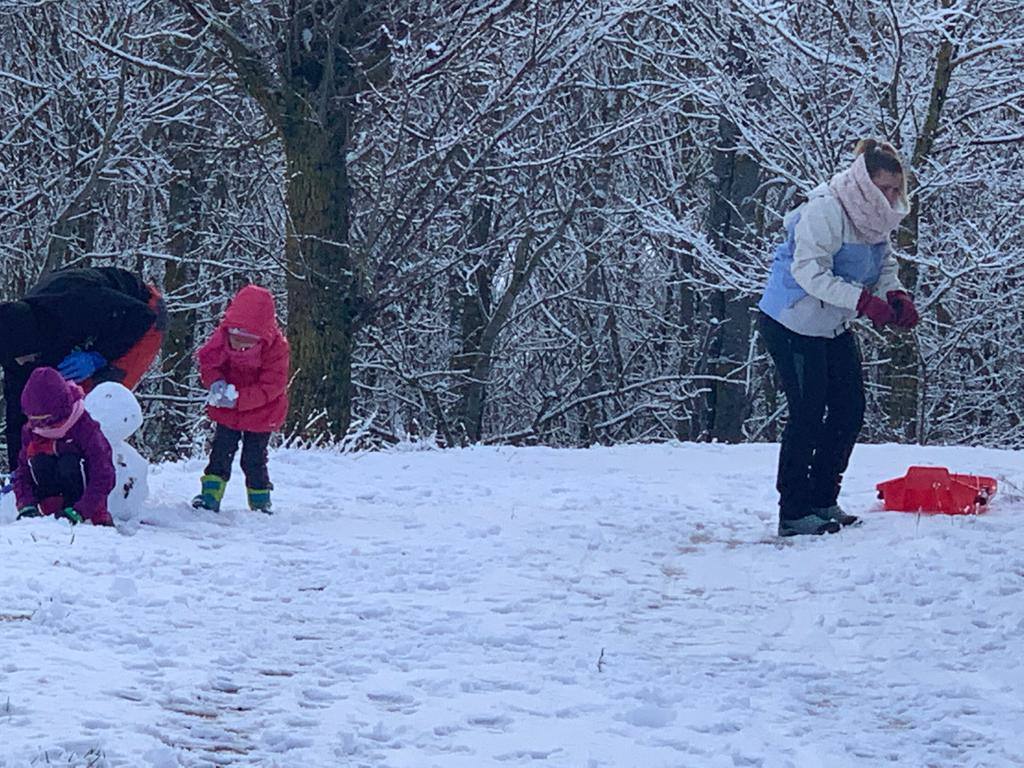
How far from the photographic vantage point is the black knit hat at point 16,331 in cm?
718

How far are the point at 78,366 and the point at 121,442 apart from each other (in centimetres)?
60

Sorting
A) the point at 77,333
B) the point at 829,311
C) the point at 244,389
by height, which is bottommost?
the point at 244,389

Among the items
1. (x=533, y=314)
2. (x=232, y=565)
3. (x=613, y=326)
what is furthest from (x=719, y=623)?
(x=533, y=314)

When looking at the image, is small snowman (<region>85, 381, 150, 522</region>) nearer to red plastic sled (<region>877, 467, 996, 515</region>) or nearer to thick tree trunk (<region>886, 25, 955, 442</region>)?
red plastic sled (<region>877, 467, 996, 515</region>)

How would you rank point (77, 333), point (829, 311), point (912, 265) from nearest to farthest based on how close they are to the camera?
1. point (829, 311)
2. point (77, 333)
3. point (912, 265)

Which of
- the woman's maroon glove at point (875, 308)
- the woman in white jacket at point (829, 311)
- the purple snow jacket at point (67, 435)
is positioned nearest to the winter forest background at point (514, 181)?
the purple snow jacket at point (67, 435)

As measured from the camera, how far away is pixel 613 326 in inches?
779

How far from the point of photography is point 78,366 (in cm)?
755

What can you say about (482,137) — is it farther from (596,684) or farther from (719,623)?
(596,684)

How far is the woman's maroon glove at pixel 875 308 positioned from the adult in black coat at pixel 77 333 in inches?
152

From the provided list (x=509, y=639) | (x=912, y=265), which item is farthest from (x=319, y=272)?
(x=509, y=639)

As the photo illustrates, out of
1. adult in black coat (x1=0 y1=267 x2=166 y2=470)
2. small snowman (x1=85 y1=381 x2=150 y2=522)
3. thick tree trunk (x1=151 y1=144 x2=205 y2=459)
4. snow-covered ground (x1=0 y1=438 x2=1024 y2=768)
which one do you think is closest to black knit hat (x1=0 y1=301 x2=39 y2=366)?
adult in black coat (x1=0 y1=267 x2=166 y2=470)

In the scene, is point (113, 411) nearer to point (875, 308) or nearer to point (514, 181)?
point (875, 308)

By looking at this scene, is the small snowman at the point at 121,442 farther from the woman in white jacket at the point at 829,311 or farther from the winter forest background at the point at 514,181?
the winter forest background at the point at 514,181
